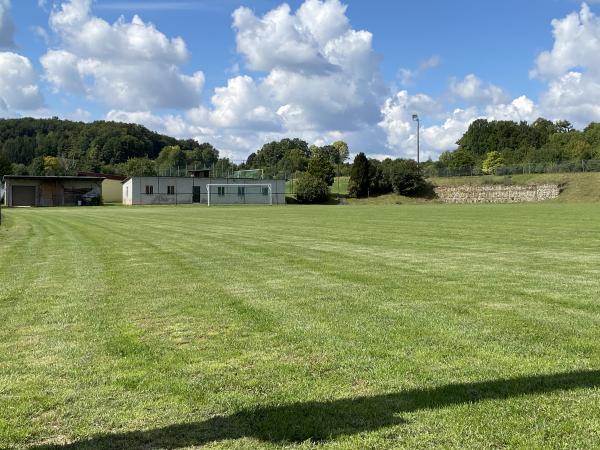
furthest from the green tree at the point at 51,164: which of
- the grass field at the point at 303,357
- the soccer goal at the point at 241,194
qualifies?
the grass field at the point at 303,357

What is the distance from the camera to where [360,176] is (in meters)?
98.7

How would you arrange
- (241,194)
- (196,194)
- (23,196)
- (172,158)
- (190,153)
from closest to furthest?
1. (23,196)
2. (196,194)
3. (241,194)
4. (172,158)
5. (190,153)

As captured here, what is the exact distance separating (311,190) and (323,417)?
90391 mm

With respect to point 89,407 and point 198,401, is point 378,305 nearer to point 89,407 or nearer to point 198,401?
point 198,401

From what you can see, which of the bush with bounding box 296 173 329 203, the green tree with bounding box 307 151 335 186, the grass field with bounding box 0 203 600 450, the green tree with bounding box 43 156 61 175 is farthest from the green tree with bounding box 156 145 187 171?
the grass field with bounding box 0 203 600 450

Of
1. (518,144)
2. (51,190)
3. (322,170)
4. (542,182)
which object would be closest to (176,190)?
(51,190)

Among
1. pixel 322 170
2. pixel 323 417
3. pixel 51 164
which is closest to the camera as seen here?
pixel 323 417

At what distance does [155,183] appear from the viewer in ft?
294

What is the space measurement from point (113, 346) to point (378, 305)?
12.6 ft

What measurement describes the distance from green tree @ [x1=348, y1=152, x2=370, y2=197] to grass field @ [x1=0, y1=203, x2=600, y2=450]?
284 ft

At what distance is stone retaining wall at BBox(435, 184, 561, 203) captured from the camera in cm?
8744

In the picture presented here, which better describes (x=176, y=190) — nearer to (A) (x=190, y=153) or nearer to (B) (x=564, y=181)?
(B) (x=564, y=181)

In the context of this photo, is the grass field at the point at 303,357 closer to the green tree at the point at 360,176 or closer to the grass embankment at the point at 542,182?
the grass embankment at the point at 542,182

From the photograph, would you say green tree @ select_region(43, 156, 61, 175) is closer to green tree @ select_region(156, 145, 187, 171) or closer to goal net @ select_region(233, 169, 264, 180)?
green tree @ select_region(156, 145, 187, 171)
